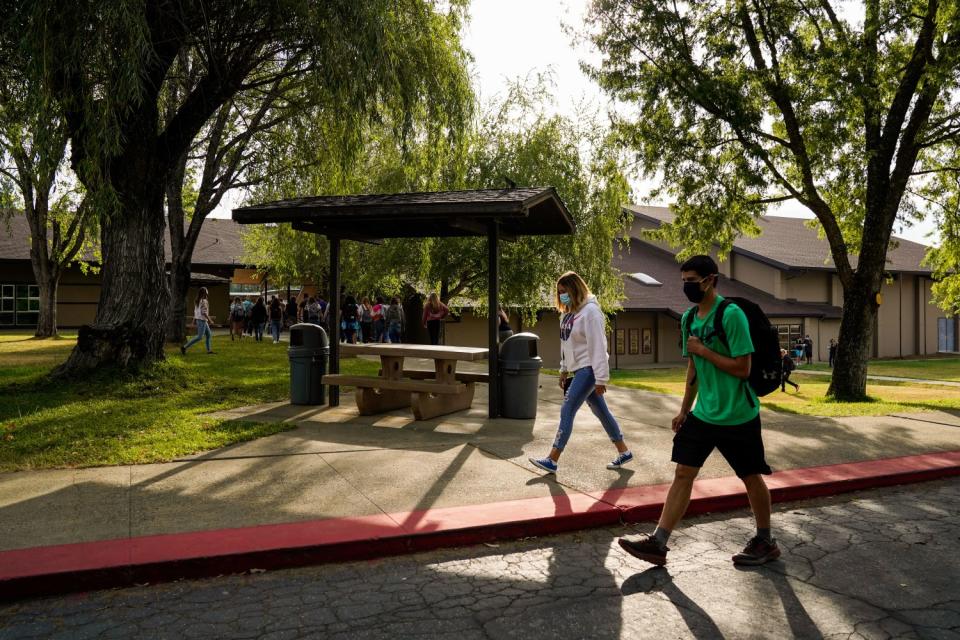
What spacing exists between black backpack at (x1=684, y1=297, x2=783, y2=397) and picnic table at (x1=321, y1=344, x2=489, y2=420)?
4.70 metres

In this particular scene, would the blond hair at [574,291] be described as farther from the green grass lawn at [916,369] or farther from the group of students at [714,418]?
the green grass lawn at [916,369]

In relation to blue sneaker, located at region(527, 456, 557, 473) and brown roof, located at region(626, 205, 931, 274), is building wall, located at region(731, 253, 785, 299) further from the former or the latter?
blue sneaker, located at region(527, 456, 557, 473)

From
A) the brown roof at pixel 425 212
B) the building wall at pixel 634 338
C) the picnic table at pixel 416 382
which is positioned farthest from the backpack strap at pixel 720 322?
the building wall at pixel 634 338

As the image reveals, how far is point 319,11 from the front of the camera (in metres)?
10.3

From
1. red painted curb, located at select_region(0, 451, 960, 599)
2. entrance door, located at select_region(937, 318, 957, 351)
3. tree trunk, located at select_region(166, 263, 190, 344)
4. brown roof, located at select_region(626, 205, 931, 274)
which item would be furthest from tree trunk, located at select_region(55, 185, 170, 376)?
entrance door, located at select_region(937, 318, 957, 351)

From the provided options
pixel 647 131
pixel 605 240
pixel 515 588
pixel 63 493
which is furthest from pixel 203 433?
pixel 605 240

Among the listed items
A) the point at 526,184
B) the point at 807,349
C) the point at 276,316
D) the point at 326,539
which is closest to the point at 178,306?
the point at 276,316

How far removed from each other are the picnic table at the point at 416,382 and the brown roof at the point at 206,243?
89.0 feet

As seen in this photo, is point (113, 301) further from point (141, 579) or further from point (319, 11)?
point (141, 579)

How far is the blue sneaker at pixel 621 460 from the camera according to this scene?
22.4 ft

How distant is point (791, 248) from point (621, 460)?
36268 mm

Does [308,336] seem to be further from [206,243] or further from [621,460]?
[206,243]

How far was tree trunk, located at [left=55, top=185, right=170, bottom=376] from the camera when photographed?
1107 centimetres

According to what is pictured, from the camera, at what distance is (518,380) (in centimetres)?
957
